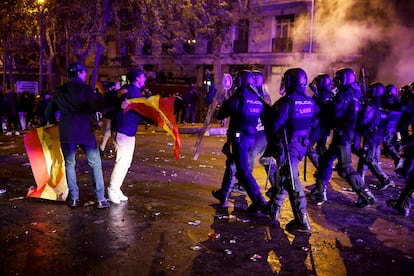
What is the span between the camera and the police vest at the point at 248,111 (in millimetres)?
6023

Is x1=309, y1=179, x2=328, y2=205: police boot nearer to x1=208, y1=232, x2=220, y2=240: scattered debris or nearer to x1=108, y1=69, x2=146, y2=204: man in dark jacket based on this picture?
x1=208, y1=232, x2=220, y2=240: scattered debris

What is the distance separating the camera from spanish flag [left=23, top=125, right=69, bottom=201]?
21.4ft

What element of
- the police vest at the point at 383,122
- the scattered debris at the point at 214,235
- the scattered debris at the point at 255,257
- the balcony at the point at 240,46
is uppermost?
the balcony at the point at 240,46

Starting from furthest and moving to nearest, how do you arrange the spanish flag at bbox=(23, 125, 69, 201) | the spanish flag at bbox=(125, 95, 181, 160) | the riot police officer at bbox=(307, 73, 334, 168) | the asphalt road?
the riot police officer at bbox=(307, 73, 334, 168)
the spanish flag at bbox=(23, 125, 69, 201)
the spanish flag at bbox=(125, 95, 181, 160)
the asphalt road

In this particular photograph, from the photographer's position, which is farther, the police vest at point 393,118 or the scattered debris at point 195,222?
the police vest at point 393,118

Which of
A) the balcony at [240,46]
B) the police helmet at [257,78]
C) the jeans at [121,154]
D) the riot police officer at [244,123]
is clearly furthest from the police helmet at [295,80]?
the balcony at [240,46]

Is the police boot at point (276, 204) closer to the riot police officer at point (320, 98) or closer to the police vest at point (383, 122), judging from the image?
the riot police officer at point (320, 98)

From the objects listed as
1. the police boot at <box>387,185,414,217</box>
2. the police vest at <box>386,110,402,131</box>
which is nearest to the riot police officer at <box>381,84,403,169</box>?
the police vest at <box>386,110,402,131</box>

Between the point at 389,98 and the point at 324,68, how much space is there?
17.0 metres

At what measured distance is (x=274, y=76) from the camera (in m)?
30.3

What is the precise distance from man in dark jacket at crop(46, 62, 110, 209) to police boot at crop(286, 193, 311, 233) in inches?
106

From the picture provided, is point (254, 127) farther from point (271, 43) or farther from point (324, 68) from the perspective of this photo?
point (271, 43)

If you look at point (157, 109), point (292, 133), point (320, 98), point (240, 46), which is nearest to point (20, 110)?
point (157, 109)

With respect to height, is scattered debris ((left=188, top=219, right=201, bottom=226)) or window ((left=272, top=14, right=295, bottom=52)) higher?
window ((left=272, top=14, right=295, bottom=52))
